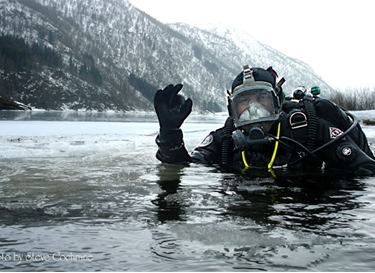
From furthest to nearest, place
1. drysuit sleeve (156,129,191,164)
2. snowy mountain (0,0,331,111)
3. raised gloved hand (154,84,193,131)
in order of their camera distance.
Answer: snowy mountain (0,0,331,111), drysuit sleeve (156,129,191,164), raised gloved hand (154,84,193,131)

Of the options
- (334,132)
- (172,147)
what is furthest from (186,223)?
(172,147)

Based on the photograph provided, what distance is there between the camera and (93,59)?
139 metres

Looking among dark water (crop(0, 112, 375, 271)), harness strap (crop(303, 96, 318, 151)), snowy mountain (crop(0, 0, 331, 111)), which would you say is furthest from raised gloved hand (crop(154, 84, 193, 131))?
snowy mountain (crop(0, 0, 331, 111))

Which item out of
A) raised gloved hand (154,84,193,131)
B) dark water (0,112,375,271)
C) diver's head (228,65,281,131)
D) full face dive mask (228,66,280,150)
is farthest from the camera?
raised gloved hand (154,84,193,131)

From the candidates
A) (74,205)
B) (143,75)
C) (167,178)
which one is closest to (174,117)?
(167,178)

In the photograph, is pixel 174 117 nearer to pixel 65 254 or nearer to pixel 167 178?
Answer: pixel 167 178

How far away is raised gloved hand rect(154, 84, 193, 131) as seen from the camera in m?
3.89

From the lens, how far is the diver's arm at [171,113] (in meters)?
3.90

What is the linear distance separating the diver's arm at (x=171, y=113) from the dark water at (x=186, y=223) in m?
0.78

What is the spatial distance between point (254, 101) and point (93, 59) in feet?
467

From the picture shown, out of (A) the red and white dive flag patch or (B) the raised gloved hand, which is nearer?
(A) the red and white dive flag patch

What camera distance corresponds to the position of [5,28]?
431 ft

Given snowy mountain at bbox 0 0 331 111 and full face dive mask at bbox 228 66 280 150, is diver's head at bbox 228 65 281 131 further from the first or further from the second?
snowy mountain at bbox 0 0 331 111

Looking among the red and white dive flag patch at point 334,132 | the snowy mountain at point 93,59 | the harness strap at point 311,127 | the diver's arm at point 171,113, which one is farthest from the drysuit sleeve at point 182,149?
the snowy mountain at point 93,59
